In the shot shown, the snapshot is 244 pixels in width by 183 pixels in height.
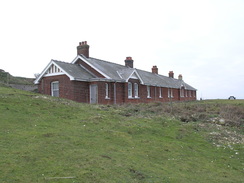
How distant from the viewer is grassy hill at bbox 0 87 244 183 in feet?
21.6

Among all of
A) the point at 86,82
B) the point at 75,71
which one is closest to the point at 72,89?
the point at 86,82

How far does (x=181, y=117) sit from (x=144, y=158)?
926cm

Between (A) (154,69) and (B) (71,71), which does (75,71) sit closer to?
(B) (71,71)

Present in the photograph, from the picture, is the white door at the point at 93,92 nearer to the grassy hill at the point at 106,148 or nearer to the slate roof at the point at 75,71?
the slate roof at the point at 75,71

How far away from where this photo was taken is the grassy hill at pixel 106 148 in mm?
6582

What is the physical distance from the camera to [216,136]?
42.5ft

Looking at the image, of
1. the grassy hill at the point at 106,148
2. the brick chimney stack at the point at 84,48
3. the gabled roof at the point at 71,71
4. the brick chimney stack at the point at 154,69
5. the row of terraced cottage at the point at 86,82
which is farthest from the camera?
the brick chimney stack at the point at 154,69

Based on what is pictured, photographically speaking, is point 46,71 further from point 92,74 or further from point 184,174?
point 184,174

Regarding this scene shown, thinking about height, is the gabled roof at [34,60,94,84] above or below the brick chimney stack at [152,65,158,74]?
below

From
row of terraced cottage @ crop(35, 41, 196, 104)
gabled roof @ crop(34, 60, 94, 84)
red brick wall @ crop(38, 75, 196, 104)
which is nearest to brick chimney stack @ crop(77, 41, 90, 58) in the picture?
row of terraced cottage @ crop(35, 41, 196, 104)

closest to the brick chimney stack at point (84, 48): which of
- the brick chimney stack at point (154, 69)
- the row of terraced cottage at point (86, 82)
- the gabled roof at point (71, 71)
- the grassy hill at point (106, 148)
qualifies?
the row of terraced cottage at point (86, 82)

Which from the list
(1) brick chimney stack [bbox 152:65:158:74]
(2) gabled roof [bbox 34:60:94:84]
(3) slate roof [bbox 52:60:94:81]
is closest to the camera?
(2) gabled roof [bbox 34:60:94:84]

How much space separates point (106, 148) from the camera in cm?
894

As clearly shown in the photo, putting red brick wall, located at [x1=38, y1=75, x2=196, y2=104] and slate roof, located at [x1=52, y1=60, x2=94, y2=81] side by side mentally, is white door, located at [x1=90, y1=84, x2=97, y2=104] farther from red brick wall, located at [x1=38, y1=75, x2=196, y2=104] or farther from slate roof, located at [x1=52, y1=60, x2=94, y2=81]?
slate roof, located at [x1=52, y1=60, x2=94, y2=81]
